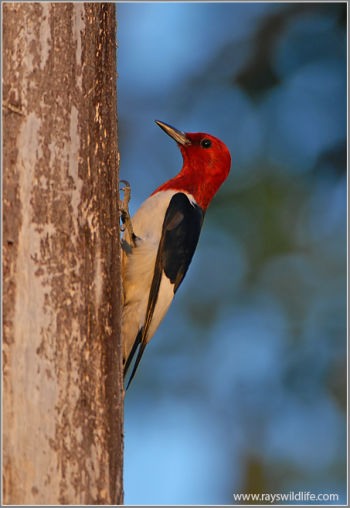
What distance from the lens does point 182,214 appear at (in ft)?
11.6

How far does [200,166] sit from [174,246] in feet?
2.34

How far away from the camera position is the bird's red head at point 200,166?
3.88m

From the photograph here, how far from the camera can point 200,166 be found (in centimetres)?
396

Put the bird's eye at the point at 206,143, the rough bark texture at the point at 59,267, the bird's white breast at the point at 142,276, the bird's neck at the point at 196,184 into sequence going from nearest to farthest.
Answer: the rough bark texture at the point at 59,267
the bird's white breast at the point at 142,276
the bird's neck at the point at 196,184
the bird's eye at the point at 206,143

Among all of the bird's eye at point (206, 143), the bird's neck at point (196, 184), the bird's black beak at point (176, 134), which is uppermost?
the bird's black beak at point (176, 134)

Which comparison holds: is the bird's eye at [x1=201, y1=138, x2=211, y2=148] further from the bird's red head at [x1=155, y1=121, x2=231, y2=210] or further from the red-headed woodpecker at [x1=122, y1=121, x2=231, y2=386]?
the red-headed woodpecker at [x1=122, y1=121, x2=231, y2=386]

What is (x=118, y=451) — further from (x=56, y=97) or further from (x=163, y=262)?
(x=163, y=262)

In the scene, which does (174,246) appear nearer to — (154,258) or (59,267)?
(154,258)

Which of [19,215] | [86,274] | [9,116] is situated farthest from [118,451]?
[9,116]

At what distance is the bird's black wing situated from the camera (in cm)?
338

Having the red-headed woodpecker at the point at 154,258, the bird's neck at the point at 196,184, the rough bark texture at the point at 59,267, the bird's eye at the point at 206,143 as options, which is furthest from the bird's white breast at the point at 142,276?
the rough bark texture at the point at 59,267

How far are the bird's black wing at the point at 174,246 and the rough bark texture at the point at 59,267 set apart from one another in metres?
1.23

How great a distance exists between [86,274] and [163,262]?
57.3 inches

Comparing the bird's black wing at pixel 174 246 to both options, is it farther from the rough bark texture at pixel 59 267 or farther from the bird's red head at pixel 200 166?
the rough bark texture at pixel 59 267
